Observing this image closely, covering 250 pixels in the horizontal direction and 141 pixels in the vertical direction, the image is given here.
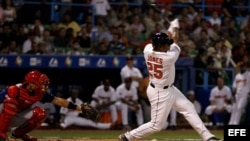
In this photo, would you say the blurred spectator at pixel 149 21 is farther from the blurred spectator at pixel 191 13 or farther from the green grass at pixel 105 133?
the green grass at pixel 105 133

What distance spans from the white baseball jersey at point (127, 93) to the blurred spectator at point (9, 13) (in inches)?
135

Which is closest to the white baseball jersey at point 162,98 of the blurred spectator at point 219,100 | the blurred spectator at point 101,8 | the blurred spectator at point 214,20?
the blurred spectator at point 219,100

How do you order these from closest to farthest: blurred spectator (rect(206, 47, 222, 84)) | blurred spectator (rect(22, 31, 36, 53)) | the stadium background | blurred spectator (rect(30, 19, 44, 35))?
the stadium background
blurred spectator (rect(22, 31, 36, 53))
blurred spectator (rect(30, 19, 44, 35))
blurred spectator (rect(206, 47, 222, 84))

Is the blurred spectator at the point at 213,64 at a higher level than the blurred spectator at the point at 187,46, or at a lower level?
lower

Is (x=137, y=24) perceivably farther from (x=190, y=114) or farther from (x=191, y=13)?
(x=190, y=114)

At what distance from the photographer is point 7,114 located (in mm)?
10133

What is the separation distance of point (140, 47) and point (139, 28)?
1522mm

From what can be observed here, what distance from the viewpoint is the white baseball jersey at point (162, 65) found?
10586mm

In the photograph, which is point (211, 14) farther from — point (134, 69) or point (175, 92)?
point (175, 92)

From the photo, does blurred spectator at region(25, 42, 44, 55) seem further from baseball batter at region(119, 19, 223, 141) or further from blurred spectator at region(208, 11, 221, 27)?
baseball batter at region(119, 19, 223, 141)

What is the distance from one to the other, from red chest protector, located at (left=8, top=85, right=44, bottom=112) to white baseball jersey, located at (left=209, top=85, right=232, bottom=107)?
7.67 m

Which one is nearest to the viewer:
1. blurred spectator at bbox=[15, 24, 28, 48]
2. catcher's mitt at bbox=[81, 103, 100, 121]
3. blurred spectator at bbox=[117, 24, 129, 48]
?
catcher's mitt at bbox=[81, 103, 100, 121]

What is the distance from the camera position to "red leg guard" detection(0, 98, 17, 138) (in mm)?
10078

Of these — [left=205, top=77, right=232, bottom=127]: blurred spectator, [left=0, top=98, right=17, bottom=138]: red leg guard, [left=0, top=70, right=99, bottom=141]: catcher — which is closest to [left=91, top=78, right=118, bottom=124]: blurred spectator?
[left=205, top=77, right=232, bottom=127]: blurred spectator
